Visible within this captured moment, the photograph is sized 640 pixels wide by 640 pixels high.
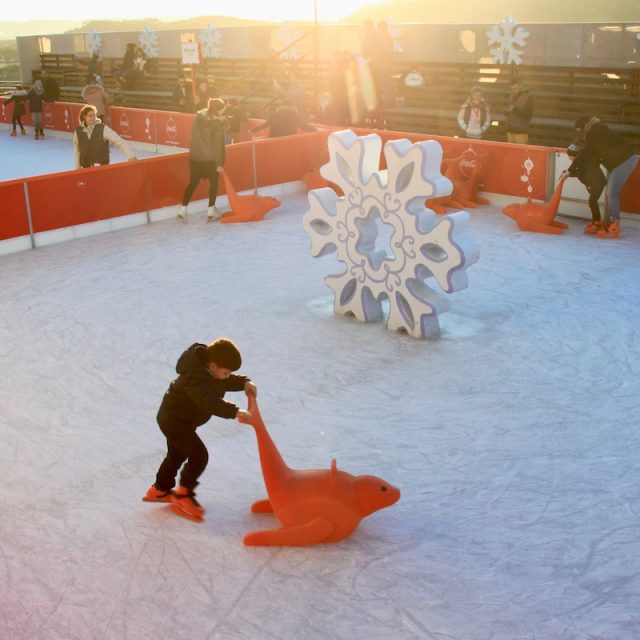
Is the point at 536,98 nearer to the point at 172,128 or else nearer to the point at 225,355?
the point at 172,128

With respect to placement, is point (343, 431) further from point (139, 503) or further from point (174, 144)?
point (174, 144)

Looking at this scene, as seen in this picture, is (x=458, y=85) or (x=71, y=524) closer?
(x=71, y=524)

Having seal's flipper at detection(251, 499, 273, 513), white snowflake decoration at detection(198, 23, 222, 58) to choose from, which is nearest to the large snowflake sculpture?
seal's flipper at detection(251, 499, 273, 513)

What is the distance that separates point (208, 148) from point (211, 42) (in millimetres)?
14296

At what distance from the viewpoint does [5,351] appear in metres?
8.52

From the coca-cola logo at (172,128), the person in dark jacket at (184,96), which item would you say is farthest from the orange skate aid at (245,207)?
the person in dark jacket at (184,96)

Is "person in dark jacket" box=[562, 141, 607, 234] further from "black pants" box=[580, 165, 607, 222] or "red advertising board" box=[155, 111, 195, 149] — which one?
"red advertising board" box=[155, 111, 195, 149]

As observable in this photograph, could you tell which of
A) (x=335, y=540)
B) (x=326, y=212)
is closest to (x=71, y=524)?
(x=335, y=540)

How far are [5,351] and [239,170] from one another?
20.9ft

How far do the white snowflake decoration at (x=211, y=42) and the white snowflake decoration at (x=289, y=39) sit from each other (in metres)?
2.32

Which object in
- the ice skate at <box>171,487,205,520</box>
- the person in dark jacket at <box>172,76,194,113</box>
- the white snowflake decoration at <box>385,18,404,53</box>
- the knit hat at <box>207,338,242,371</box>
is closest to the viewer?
the knit hat at <box>207,338,242,371</box>

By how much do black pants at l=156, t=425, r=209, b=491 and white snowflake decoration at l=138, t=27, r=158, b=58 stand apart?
Result: 928 inches

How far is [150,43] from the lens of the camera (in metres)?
27.4

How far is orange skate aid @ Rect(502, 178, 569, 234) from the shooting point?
11898 mm
